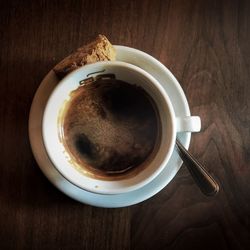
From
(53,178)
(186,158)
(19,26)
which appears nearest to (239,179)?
(186,158)

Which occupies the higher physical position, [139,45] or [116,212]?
[139,45]

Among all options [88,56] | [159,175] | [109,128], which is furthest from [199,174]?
[88,56]

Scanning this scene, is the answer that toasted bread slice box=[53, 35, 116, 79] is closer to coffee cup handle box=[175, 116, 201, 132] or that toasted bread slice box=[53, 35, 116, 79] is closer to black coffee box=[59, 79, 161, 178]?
black coffee box=[59, 79, 161, 178]

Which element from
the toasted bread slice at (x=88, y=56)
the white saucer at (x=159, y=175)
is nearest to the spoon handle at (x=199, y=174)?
the white saucer at (x=159, y=175)

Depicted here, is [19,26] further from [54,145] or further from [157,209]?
[157,209]

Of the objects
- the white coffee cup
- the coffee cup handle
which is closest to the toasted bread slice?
the white coffee cup

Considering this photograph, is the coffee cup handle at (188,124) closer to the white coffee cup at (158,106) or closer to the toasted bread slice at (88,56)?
the white coffee cup at (158,106)
